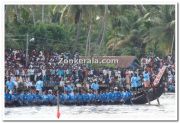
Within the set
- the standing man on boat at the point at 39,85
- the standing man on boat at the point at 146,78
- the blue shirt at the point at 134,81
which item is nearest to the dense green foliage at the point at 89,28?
the standing man on boat at the point at 146,78

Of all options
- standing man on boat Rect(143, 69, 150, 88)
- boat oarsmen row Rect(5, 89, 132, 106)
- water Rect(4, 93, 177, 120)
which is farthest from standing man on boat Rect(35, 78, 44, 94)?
standing man on boat Rect(143, 69, 150, 88)

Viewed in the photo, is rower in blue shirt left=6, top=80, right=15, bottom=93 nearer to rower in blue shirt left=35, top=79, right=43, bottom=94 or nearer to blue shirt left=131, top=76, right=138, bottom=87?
rower in blue shirt left=35, top=79, right=43, bottom=94

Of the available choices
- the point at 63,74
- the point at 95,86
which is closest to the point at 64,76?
the point at 63,74

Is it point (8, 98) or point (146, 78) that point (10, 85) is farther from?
point (146, 78)

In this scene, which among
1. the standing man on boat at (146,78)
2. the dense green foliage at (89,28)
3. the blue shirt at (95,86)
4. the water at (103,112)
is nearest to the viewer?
the water at (103,112)

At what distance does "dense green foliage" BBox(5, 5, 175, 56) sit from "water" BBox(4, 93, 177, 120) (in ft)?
4.77

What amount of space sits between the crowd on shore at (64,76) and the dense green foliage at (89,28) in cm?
29

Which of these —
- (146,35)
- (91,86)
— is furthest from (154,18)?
(91,86)

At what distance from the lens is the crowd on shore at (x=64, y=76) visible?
19922 mm

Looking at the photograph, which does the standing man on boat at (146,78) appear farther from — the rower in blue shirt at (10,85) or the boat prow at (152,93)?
the rower in blue shirt at (10,85)

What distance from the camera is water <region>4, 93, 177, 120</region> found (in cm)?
1934

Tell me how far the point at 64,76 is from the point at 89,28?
4.93 feet

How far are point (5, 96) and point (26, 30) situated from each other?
1753mm
